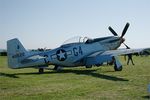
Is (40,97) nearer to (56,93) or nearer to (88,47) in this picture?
(56,93)

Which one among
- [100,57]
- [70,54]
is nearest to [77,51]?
[70,54]

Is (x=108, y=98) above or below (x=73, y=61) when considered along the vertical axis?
below

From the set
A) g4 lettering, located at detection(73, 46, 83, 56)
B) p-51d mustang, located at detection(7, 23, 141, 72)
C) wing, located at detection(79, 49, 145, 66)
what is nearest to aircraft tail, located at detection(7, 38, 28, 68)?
p-51d mustang, located at detection(7, 23, 141, 72)

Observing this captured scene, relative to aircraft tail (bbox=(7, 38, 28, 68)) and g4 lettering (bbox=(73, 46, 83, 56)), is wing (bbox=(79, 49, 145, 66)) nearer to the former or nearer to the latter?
g4 lettering (bbox=(73, 46, 83, 56))

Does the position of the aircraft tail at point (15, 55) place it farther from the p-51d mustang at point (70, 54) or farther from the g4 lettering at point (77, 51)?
the g4 lettering at point (77, 51)

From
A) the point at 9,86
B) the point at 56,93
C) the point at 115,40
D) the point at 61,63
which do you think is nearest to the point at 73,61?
the point at 61,63

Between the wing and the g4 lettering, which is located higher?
the g4 lettering

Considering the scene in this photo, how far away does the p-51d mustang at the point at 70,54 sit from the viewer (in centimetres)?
1752

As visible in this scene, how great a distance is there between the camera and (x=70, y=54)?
19203 mm

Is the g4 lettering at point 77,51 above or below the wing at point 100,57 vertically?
above

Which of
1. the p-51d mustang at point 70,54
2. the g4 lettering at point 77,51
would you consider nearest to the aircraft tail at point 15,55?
the p-51d mustang at point 70,54

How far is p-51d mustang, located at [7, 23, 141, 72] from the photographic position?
57.5 ft

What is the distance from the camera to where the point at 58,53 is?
61.2 ft

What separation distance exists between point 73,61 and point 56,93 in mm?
9354
